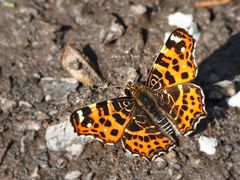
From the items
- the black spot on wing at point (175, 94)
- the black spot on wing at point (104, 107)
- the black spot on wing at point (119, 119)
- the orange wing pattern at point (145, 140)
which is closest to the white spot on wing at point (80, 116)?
the black spot on wing at point (104, 107)

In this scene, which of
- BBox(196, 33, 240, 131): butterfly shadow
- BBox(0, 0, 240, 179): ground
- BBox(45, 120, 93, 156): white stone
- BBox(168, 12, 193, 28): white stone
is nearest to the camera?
Answer: BBox(0, 0, 240, 179): ground

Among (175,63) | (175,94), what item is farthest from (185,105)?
(175,63)

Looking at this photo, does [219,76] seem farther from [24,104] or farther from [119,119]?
[24,104]

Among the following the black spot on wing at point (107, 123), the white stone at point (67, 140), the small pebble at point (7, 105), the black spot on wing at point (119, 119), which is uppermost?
the black spot on wing at point (119, 119)

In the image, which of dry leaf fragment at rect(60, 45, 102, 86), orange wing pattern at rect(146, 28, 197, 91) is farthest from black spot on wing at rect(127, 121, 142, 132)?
dry leaf fragment at rect(60, 45, 102, 86)

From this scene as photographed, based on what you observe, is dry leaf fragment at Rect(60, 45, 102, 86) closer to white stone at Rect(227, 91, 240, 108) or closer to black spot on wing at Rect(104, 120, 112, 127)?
black spot on wing at Rect(104, 120, 112, 127)

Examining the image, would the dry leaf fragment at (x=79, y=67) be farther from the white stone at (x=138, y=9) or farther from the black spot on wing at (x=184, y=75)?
the black spot on wing at (x=184, y=75)
